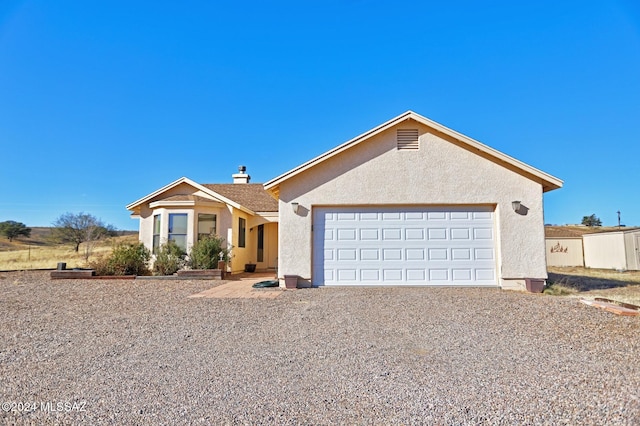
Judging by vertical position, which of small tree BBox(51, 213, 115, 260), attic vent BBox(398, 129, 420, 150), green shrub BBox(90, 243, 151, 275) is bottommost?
green shrub BBox(90, 243, 151, 275)

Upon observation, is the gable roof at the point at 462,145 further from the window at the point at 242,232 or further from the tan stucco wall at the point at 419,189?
the window at the point at 242,232

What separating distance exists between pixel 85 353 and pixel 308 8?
13685 mm

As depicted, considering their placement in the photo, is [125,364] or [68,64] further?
[68,64]

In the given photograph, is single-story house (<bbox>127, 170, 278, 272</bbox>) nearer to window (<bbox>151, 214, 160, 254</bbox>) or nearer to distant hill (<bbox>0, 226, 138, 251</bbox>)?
window (<bbox>151, 214, 160, 254</bbox>)

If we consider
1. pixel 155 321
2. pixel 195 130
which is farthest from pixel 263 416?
pixel 195 130

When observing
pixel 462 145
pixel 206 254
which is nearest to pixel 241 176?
pixel 206 254

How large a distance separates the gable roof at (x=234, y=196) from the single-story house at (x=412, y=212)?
5.75 m

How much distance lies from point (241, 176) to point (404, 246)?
51.8 ft

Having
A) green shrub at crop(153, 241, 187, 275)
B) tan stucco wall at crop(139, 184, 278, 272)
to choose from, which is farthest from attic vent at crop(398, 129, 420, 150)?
green shrub at crop(153, 241, 187, 275)

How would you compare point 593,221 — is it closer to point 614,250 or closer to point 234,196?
point 614,250

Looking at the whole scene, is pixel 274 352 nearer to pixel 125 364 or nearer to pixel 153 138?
pixel 125 364

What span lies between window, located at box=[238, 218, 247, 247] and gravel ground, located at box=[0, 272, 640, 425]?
28.4 feet

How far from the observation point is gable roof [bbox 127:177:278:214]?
15555mm

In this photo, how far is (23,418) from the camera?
9.36 ft
